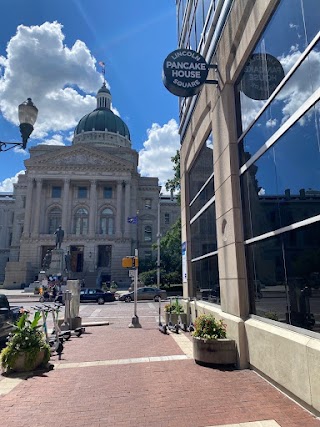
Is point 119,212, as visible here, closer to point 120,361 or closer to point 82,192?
point 82,192

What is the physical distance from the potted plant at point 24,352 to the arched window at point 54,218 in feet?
200

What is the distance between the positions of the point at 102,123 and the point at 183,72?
275ft

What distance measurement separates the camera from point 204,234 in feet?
41.4

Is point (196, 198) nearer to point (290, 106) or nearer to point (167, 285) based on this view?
point (290, 106)

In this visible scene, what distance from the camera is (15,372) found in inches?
298

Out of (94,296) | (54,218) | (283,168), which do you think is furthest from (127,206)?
(283,168)

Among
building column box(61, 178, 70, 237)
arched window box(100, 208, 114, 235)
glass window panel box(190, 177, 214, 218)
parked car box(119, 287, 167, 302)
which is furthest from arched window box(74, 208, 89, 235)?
glass window panel box(190, 177, 214, 218)

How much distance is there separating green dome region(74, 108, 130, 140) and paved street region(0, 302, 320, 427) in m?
85.9

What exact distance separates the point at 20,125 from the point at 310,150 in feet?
22.9

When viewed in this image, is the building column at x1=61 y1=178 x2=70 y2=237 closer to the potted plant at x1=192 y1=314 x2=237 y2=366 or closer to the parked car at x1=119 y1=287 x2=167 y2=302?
the parked car at x1=119 y1=287 x2=167 y2=302

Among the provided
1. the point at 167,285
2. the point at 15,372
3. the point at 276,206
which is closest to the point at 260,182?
the point at 276,206

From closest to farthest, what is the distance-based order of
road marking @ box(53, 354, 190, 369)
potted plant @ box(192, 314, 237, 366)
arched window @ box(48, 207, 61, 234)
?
potted plant @ box(192, 314, 237, 366) → road marking @ box(53, 354, 190, 369) → arched window @ box(48, 207, 61, 234)

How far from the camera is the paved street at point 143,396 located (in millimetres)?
4883

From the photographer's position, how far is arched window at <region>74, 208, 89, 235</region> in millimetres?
66312
